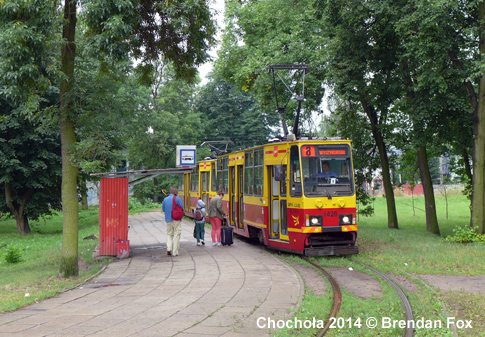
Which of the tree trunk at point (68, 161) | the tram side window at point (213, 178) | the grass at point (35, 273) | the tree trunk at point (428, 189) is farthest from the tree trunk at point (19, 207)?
the tree trunk at point (428, 189)

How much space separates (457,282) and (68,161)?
8740mm

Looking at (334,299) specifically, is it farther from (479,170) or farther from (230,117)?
(230,117)

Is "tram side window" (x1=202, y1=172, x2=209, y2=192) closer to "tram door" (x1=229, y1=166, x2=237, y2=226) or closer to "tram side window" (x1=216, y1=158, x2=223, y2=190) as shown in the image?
"tram side window" (x1=216, y1=158, x2=223, y2=190)

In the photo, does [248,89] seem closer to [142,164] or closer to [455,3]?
[455,3]

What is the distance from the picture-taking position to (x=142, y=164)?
48562 millimetres

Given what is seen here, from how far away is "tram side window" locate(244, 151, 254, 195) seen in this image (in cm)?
1633

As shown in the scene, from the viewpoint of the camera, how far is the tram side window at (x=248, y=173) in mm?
16328

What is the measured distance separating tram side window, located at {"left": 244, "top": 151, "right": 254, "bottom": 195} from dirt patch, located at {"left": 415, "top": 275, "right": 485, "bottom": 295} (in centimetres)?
683

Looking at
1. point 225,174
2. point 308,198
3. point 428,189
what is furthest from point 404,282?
point 428,189

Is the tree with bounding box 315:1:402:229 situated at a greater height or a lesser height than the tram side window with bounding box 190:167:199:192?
greater

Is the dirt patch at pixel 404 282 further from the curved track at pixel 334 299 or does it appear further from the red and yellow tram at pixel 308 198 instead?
the red and yellow tram at pixel 308 198

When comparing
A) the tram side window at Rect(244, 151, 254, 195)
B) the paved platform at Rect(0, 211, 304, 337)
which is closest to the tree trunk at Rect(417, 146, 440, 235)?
the tram side window at Rect(244, 151, 254, 195)

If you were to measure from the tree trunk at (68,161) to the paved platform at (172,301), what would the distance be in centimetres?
91

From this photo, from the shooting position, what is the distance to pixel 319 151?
43.6 ft
